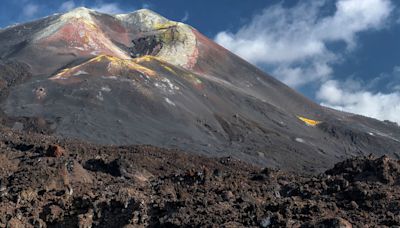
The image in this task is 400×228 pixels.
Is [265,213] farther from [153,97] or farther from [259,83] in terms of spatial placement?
[259,83]

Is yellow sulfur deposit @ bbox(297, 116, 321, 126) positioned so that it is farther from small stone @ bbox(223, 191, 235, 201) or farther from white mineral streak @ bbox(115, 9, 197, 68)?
small stone @ bbox(223, 191, 235, 201)

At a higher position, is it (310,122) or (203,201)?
(310,122)

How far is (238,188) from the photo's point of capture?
20562 mm

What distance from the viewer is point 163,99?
6594 cm

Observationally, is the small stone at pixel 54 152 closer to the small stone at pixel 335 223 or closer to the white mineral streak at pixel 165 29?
the small stone at pixel 335 223

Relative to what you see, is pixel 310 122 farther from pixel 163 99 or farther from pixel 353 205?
pixel 353 205

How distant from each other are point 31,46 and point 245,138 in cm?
4074

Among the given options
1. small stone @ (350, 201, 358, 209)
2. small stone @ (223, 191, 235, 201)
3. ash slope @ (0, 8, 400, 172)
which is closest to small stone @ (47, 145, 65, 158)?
small stone @ (223, 191, 235, 201)

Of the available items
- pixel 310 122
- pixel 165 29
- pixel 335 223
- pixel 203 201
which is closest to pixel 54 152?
pixel 203 201

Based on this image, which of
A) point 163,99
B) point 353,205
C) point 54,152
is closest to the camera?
point 353,205

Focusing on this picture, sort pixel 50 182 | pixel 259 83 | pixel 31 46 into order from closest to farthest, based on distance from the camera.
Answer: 1. pixel 50 182
2. pixel 31 46
3. pixel 259 83

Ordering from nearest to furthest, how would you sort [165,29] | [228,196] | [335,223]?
[335,223] → [228,196] → [165,29]

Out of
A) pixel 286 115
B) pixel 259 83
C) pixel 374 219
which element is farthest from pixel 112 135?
pixel 259 83

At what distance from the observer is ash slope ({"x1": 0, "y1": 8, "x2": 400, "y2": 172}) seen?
55.8 metres
